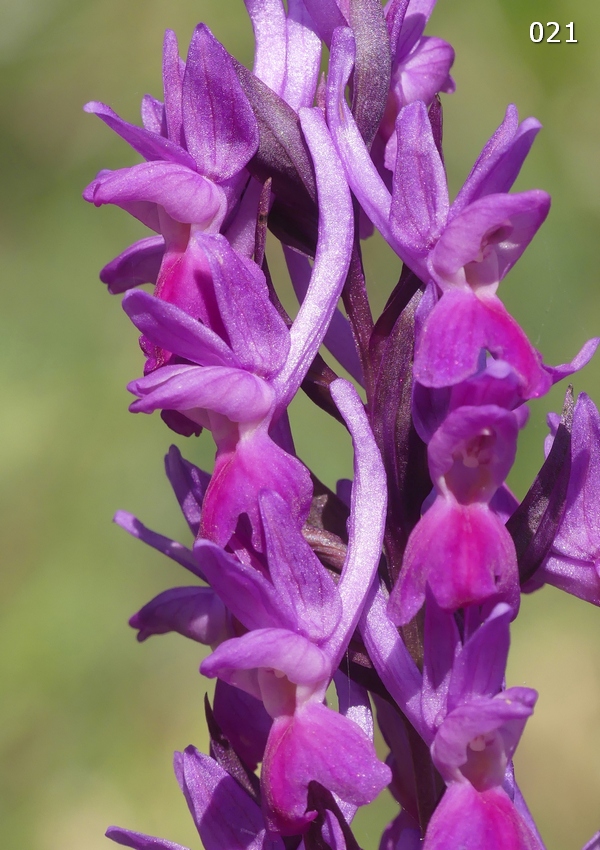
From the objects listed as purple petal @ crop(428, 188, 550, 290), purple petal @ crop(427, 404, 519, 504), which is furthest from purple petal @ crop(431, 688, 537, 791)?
purple petal @ crop(428, 188, 550, 290)

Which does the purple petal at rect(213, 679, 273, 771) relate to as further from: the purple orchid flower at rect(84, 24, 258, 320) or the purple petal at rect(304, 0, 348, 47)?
the purple petal at rect(304, 0, 348, 47)

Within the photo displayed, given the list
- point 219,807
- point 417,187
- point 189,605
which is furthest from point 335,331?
point 219,807

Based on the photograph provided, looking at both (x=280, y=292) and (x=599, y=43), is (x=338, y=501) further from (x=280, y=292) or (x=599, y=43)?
(x=599, y=43)

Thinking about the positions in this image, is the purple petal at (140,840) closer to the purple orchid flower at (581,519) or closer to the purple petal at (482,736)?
the purple petal at (482,736)

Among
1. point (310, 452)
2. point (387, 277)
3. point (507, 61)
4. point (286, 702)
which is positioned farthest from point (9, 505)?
point (286, 702)

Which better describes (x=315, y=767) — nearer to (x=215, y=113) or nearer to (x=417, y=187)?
(x=417, y=187)

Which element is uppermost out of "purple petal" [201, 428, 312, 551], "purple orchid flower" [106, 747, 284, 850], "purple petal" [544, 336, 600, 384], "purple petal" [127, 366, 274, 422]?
"purple petal" [544, 336, 600, 384]
